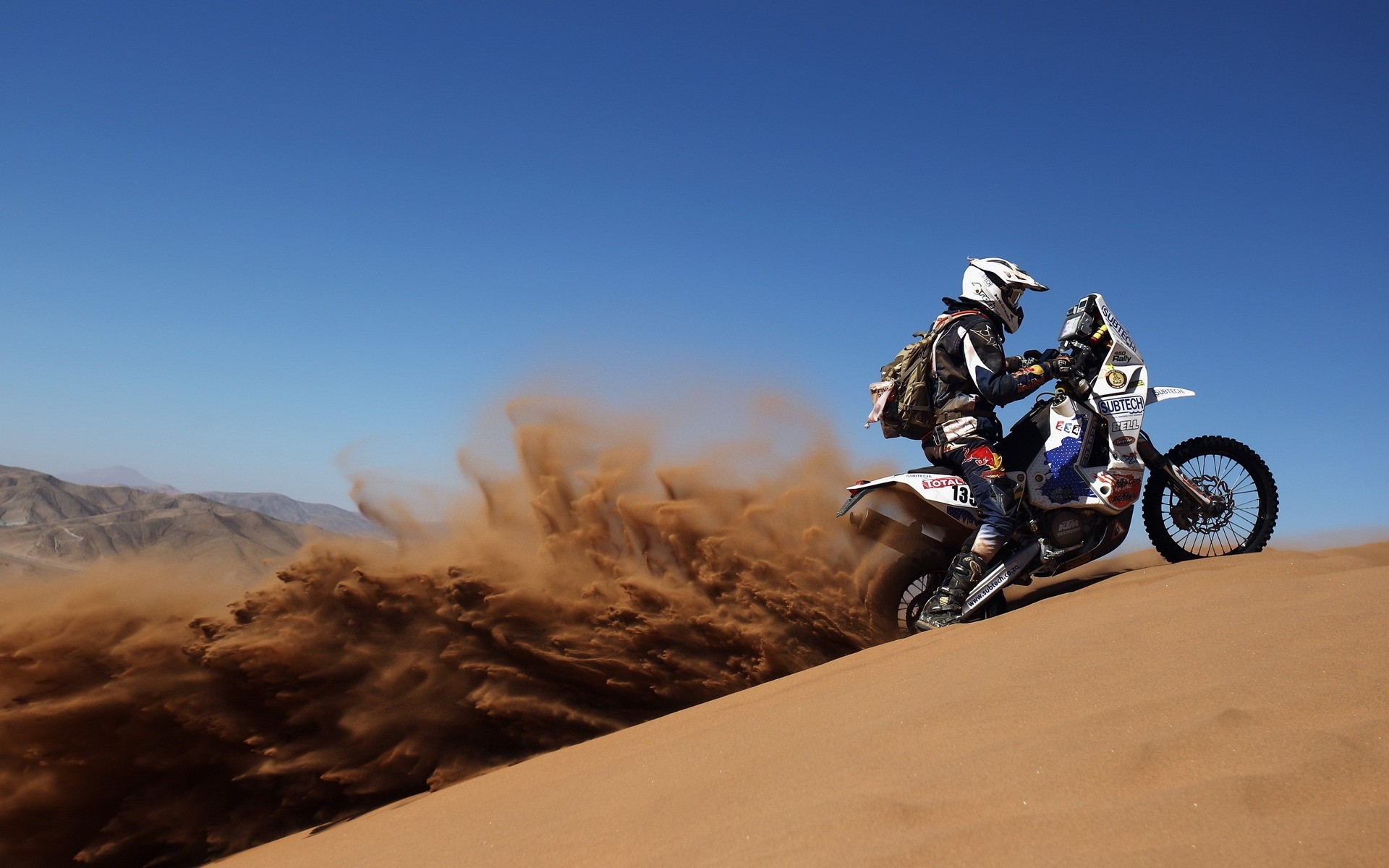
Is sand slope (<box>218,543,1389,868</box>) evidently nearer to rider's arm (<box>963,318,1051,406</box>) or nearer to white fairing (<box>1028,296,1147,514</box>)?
white fairing (<box>1028,296,1147,514</box>)

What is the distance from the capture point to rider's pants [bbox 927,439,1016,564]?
538 cm

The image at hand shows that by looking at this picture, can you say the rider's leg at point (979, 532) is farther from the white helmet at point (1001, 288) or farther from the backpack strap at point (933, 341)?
the white helmet at point (1001, 288)

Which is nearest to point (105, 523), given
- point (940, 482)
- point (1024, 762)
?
point (940, 482)

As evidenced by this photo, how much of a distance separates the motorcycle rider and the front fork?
725 millimetres

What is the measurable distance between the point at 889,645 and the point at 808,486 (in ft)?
5.49

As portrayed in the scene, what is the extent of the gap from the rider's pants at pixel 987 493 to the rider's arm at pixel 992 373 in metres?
0.33

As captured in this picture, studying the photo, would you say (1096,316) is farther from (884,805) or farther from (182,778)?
(182,778)

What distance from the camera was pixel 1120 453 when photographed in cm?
562

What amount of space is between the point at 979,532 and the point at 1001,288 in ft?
5.15

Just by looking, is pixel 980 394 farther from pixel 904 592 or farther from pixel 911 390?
pixel 904 592

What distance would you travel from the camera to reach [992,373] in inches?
214

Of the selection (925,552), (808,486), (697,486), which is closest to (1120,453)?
(925,552)

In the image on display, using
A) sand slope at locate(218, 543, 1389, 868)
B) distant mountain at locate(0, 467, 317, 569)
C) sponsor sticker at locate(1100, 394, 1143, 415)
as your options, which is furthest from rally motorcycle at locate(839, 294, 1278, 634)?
distant mountain at locate(0, 467, 317, 569)

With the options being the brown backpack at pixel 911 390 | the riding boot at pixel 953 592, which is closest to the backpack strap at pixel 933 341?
the brown backpack at pixel 911 390
